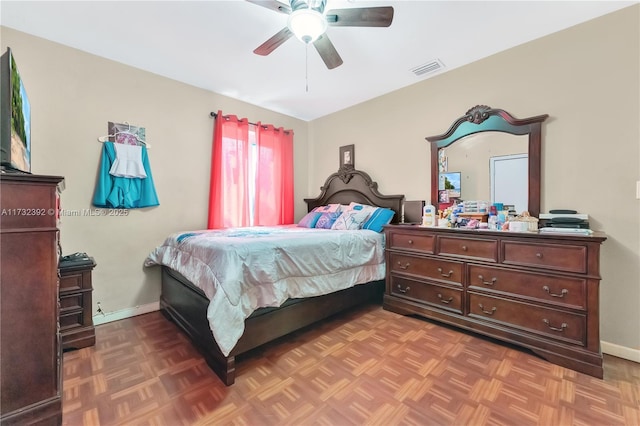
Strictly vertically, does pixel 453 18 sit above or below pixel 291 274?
above

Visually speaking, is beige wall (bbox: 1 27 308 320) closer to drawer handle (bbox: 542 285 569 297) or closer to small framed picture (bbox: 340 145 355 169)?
small framed picture (bbox: 340 145 355 169)

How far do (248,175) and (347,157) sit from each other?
140 cm

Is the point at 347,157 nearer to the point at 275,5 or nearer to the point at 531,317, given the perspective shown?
the point at 275,5

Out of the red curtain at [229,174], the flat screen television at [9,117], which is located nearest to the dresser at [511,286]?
the red curtain at [229,174]

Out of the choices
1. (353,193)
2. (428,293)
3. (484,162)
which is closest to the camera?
(428,293)

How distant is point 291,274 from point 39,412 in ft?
4.69

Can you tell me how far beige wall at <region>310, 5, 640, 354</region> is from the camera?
6.40ft

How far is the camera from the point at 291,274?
81.5 inches

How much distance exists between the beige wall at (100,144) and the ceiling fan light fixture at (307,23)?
195cm

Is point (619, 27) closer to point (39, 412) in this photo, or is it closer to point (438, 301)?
point (438, 301)

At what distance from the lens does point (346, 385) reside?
164cm

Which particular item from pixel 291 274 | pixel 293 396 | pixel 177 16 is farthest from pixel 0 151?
pixel 293 396

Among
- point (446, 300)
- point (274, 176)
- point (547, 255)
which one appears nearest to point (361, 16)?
point (547, 255)

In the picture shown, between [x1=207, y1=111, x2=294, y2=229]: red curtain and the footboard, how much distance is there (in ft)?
3.43
